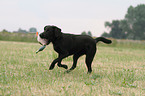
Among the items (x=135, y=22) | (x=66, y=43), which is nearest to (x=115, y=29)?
(x=135, y=22)

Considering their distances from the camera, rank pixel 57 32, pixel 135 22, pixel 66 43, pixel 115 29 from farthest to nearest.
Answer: pixel 115 29 < pixel 135 22 < pixel 66 43 < pixel 57 32

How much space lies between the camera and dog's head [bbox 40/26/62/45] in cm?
A: 566

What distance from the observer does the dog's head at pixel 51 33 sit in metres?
5.66

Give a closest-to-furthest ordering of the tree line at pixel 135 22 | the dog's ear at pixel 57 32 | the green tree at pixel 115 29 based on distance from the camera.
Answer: the dog's ear at pixel 57 32, the tree line at pixel 135 22, the green tree at pixel 115 29

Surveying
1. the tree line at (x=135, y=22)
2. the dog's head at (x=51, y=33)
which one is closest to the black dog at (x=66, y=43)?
the dog's head at (x=51, y=33)

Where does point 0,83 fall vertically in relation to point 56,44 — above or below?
below

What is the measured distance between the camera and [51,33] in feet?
18.7

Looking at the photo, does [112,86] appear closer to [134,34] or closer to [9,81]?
[9,81]

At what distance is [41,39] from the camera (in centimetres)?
596

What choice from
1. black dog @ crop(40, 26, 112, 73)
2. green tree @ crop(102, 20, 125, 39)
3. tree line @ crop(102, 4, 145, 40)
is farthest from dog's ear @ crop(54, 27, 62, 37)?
green tree @ crop(102, 20, 125, 39)

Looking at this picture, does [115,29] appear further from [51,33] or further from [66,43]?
[51,33]

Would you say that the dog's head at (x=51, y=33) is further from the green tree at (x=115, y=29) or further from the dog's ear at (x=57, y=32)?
the green tree at (x=115, y=29)

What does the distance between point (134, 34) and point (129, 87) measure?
70367 millimetres

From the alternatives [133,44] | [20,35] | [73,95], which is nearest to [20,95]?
[73,95]
